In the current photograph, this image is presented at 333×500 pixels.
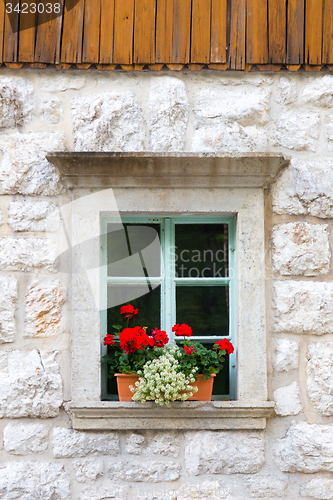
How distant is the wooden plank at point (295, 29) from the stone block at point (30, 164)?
4.96 ft

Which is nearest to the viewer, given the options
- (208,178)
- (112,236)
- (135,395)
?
(135,395)

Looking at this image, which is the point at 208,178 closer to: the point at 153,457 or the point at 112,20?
the point at 112,20

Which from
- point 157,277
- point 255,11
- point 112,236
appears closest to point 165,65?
point 255,11

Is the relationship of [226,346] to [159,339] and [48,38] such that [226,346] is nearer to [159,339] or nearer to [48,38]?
[159,339]

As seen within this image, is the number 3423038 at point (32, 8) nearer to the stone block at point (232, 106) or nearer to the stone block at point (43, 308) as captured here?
the stone block at point (232, 106)

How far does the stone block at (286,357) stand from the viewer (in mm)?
2613

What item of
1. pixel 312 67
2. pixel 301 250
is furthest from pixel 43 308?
pixel 312 67

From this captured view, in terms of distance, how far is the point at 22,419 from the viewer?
2.60 meters

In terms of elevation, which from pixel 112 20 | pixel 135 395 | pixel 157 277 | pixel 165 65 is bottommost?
pixel 135 395

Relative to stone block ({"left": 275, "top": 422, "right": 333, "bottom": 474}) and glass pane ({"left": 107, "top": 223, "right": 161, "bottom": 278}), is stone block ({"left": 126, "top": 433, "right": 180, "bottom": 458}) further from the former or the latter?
glass pane ({"left": 107, "top": 223, "right": 161, "bottom": 278})

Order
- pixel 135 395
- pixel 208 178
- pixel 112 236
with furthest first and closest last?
1. pixel 112 236
2. pixel 208 178
3. pixel 135 395

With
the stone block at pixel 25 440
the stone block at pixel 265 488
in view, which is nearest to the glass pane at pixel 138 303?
the stone block at pixel 25 440

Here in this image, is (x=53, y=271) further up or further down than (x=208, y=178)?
further down

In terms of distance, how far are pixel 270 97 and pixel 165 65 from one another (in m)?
0.68
